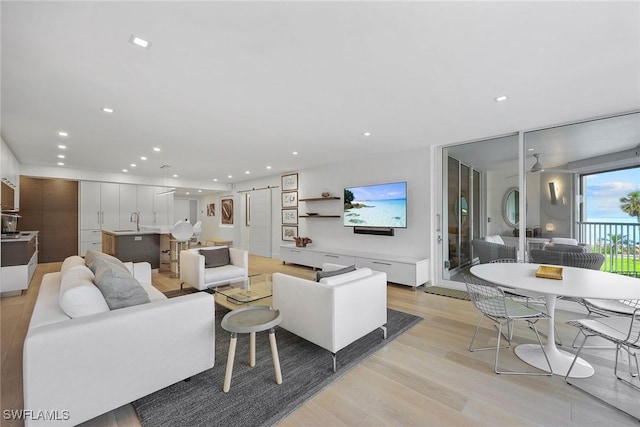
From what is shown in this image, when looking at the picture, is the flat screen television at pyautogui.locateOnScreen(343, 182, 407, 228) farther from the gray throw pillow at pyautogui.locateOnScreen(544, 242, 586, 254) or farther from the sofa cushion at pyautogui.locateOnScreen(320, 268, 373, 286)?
the sofa cushion at pyautogui.locateOnScreen(320, 268, 373, 286)

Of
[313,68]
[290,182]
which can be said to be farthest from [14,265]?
[313,68]

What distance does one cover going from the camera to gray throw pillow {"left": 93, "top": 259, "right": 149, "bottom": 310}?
1.83m

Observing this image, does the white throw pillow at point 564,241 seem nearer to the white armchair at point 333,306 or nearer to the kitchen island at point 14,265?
the white armchair at point 333,306

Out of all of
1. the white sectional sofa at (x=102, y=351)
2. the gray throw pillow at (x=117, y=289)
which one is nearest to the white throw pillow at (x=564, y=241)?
the white sectional sofa at (x=102, y=351)

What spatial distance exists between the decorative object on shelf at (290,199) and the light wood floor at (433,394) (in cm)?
473

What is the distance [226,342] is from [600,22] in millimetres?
3743

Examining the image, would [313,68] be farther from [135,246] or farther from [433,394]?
[135,246]

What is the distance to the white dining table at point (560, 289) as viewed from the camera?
1.98m

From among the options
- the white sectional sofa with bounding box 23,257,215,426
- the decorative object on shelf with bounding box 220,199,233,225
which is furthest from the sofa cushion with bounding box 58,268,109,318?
the decorative object on shelf with bounding box 220,199,233,225

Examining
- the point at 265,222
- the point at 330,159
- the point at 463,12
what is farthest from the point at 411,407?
the point at 265,222

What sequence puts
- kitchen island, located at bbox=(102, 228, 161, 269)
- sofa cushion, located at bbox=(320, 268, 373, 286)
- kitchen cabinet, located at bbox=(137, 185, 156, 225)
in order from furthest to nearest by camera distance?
kitchen cabinet, located at bbox=(137, 185, 156, 225), kitchen island, located at bbox=(102, 228, 161, 269), sofa cushion, located at bbox=(320, 268, 373, 286)

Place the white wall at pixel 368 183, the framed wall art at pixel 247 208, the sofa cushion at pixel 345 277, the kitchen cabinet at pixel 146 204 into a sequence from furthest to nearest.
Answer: the framed wall art at pixel 247 208
the kitchen cabinet at pixel 146 204
the white wall at pixel 368 183
the sofa cushion at pixel 345 277

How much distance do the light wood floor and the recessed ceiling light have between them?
2.42 m

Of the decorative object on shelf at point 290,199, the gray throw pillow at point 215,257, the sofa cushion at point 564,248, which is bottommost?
the gray throw pillow at point 215,257
